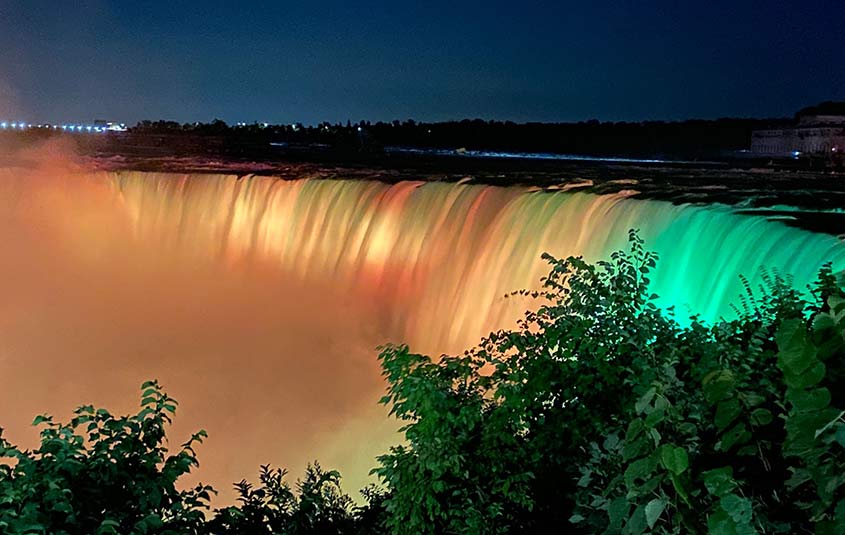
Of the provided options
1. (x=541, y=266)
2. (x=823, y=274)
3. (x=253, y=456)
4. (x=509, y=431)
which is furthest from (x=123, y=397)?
(x=823, y=274)

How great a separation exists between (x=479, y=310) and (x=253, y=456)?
5.30m

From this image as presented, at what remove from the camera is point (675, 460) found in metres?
2.32

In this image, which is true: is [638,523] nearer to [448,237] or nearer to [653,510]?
[653,510]

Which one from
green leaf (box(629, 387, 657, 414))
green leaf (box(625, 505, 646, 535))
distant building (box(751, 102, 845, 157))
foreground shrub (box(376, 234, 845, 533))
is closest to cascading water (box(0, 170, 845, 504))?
foreground shrub (box(376, 234, 845, 533))

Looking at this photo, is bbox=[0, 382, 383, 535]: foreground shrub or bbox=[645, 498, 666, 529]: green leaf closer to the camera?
bbox=[645, 498, 666, 529]: green leaf

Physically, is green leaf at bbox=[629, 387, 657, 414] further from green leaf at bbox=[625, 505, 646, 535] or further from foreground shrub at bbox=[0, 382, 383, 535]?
foreground shrub at bbox=[0, 382, 383, 535]

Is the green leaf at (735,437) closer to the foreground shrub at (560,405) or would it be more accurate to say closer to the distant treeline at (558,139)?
the foreground shrub at (560,405)

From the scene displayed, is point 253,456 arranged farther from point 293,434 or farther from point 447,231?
point 447,231

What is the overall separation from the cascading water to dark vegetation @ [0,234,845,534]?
171 inches

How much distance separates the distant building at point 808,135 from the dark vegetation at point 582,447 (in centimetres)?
3622

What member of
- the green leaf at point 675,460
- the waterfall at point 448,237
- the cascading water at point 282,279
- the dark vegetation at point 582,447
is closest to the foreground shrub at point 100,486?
the dark vegetation at point 582,447

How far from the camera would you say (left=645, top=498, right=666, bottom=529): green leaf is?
2350 mm

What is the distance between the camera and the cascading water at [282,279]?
41.9 ft

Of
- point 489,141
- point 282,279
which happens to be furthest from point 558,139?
point 282,279
